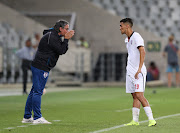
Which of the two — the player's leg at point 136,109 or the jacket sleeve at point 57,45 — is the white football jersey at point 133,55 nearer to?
the player's leg at point 136,109

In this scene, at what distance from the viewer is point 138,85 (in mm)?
9273

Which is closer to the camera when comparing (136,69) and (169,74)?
(136,69)

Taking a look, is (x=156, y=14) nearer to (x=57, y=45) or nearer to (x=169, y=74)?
(x=169, y=74)

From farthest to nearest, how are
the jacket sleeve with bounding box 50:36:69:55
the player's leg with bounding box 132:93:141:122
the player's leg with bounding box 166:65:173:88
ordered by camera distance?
the player's leg with bounding box 166:65:173:88 < the jacket sleeve with bounding box 50:36:69:55 < the player's leg with bounding box 132:93:141:122

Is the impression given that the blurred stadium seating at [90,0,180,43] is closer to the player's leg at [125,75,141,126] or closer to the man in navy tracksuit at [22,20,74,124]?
the man in navy tracksuit at [22,20,74,124]

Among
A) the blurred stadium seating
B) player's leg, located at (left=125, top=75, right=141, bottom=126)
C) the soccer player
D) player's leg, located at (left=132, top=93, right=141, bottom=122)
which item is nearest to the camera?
the soccer player

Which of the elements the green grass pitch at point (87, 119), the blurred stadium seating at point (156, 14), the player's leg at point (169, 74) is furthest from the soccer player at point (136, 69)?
the blurred stadium seating at point (156, 14)

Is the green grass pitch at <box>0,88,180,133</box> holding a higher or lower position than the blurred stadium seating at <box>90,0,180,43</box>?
lower

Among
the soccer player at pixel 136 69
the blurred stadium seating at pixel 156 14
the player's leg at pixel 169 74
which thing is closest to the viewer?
the soccer player at pixel 136 69

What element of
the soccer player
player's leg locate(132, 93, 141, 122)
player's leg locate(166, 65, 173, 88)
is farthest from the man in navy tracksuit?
player's leg locate(166, 65, 173, 88)

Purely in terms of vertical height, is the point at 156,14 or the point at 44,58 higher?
the point at 156,14

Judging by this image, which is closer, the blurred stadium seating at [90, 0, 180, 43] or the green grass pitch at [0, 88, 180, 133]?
the green grass pitch at [0, 88, 180, 133]

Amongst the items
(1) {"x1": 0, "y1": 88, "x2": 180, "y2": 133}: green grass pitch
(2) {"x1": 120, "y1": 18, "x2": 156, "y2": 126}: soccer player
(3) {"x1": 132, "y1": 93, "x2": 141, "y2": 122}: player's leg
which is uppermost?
(2) {"x1": 120, "y1": 18, "x2": 156, "y2": 126}: soccer player

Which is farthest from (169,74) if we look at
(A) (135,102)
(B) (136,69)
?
(B) (136,69)
